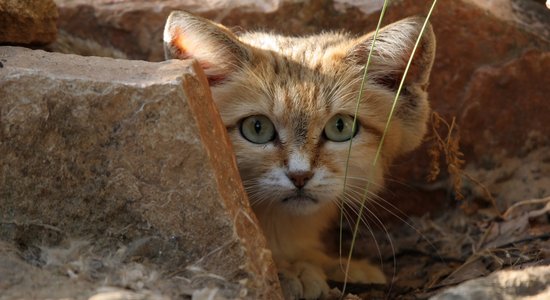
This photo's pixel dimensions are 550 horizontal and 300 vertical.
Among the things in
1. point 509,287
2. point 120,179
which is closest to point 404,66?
point 509,287

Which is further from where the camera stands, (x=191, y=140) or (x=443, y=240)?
(x=443, y=240)

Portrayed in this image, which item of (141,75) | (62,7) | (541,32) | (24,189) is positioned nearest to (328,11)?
(541,32)

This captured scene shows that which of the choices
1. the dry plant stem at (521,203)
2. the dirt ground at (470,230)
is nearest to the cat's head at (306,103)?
the dirt ground at (470,230)

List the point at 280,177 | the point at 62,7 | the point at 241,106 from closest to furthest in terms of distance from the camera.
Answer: the point at 280,177, the point at 241,106, the point at 62,7

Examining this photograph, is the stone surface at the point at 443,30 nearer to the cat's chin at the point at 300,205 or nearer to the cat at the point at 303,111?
the cat at the point at 303,111

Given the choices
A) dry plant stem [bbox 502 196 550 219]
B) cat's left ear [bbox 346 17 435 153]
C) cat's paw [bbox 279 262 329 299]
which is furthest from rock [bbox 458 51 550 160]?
cat's paw [bbox 279 262 329 299]

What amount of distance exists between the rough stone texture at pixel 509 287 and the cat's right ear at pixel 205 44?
1185 millimetres

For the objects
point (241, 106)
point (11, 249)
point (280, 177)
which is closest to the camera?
point (11, 249)

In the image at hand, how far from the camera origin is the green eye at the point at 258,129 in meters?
2.75

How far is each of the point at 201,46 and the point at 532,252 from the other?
149cm

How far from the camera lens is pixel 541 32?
12.0 ft

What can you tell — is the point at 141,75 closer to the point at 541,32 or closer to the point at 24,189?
the point at 24,189

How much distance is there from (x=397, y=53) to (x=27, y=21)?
1363mm

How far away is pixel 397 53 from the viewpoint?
2.90 m
